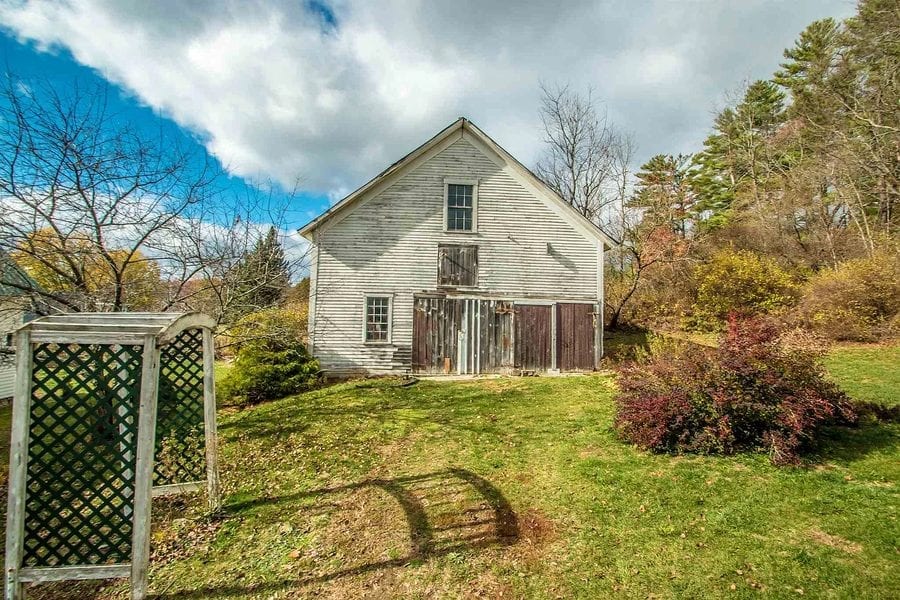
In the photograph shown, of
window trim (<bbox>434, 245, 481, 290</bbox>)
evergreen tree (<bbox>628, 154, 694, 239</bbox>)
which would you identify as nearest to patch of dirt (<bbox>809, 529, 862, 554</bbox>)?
window trim (<bbox>434, 245, 481, 290</bbox>)

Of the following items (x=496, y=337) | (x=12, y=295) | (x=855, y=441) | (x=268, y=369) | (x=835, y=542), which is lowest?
(x=835, y=542)

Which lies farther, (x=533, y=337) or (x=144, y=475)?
(x=533, y=337)

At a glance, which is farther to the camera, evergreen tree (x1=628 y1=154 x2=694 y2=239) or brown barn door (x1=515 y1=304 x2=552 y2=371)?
evergreen tree (x1=628 y1=154 x2=694 y2=239)

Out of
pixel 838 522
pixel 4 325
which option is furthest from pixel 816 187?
pixel 4 325

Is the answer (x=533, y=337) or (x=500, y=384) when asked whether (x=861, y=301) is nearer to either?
(x=533, y=337)

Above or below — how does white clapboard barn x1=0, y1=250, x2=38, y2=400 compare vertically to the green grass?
above

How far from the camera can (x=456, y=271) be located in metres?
12.7

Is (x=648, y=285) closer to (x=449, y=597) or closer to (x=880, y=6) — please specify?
(x=880, y=6)

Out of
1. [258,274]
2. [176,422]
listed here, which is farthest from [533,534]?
[258,274]

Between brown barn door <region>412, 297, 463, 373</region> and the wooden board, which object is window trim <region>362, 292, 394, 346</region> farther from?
the wooden board

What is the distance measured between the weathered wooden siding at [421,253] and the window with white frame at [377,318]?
0.23m

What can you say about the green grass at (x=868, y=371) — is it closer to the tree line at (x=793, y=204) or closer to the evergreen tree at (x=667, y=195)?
the tree line at (x=793, y=204)

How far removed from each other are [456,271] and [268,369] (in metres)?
6.31

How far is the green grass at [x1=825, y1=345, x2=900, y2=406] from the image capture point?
26.3 ft
